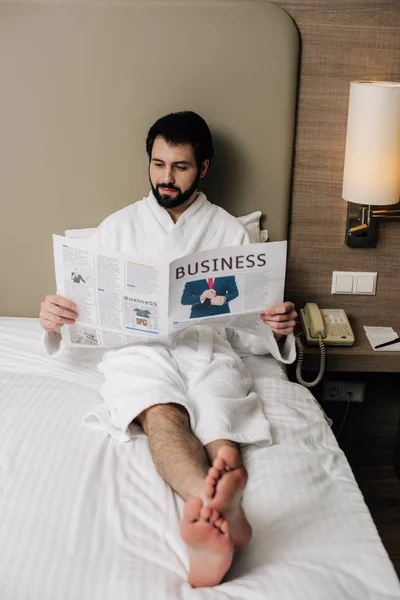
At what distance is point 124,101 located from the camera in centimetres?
212

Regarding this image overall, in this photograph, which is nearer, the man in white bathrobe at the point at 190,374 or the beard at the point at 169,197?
the man in white bathrobe at the point at 190,374

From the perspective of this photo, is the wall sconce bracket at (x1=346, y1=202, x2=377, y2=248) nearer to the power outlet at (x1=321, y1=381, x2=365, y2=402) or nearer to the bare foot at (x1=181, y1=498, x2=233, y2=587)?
the power outlet at (x1=321, y1=381, x2=365, y2=402)

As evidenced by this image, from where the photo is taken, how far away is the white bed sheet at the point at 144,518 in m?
1.18

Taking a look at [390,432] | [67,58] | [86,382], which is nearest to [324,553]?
[86,382]

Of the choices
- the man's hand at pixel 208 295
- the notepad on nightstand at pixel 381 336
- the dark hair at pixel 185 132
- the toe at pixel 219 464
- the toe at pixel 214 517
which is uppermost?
the dark hair at pixel 185 132

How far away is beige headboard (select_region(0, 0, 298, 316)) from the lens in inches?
80.6

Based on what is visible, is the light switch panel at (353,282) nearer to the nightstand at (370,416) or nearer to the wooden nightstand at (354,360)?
the nightstand at (370,416)

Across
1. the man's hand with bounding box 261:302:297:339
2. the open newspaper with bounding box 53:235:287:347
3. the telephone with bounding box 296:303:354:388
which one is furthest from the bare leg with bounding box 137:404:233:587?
the telephone with bounding box 296:303:354:388

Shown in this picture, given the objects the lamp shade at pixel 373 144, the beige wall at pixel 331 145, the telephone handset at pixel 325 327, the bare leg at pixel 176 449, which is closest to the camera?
the bare leg at pixel 176 449

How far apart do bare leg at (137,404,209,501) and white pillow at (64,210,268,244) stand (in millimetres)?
676

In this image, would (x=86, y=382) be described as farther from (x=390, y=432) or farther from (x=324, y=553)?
(x=390, y=432)

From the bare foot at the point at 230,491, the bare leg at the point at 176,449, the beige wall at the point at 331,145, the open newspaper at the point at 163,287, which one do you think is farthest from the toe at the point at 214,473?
the beige wall at the point at 331,145

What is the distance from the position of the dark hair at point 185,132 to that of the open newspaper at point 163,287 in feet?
1.37

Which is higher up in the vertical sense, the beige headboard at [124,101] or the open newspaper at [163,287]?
the beige headboard at [124,101]
